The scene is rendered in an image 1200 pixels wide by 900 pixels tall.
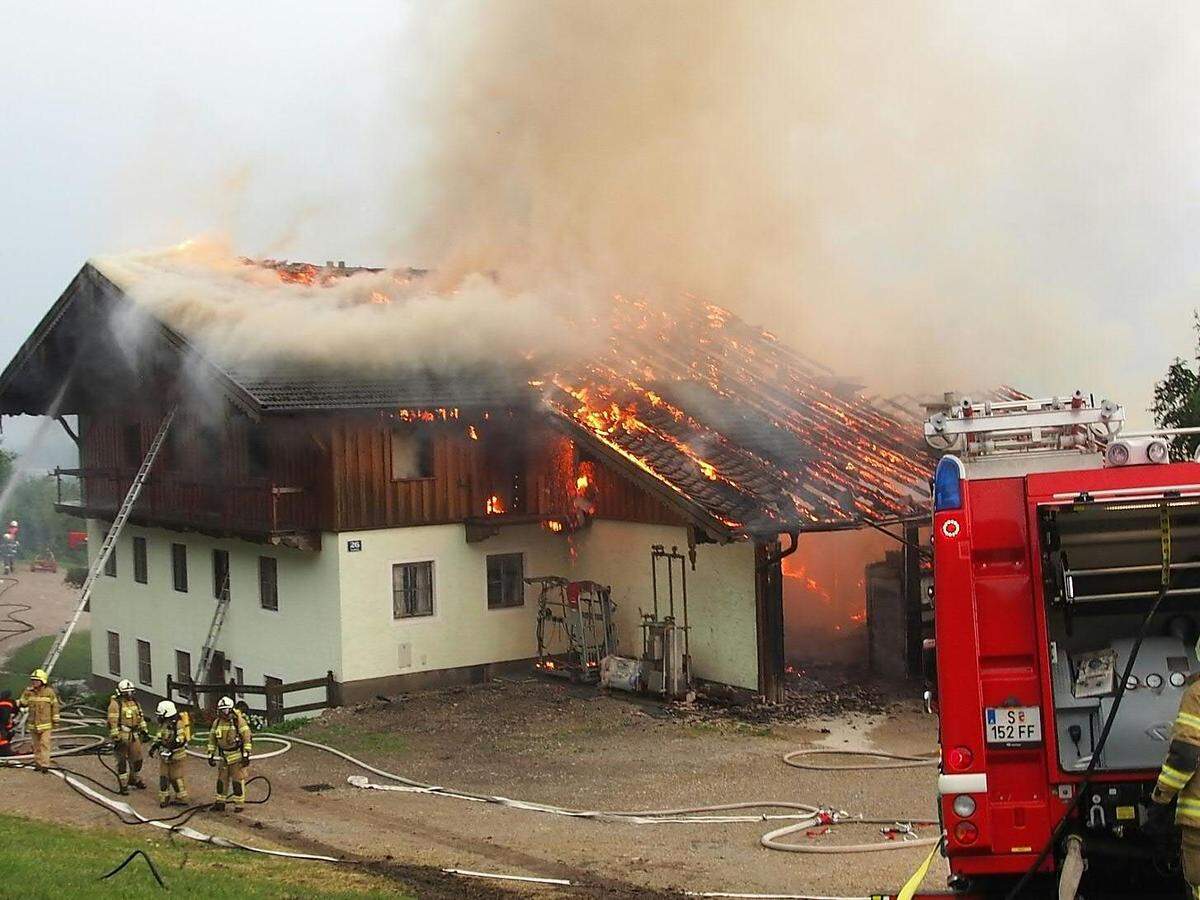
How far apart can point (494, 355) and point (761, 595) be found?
21.6ft

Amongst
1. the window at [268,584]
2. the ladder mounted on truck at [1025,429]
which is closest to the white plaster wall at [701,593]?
the window at [268,584]

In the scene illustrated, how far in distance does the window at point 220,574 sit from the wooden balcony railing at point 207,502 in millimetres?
803

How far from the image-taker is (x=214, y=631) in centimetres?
2345

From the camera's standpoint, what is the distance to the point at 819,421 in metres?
23.0

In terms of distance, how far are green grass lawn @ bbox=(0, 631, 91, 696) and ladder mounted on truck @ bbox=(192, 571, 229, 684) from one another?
314 inches

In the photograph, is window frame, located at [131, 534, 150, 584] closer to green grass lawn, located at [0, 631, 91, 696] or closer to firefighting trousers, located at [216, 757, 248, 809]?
green grass lawn, located at [0, 631, 91, 696]

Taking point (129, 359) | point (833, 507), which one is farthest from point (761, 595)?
point (129, 359)

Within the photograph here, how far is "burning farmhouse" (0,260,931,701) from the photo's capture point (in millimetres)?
19422

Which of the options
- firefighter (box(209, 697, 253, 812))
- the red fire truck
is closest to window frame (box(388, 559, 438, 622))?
firefighter (box(209, 697, 253, 812))

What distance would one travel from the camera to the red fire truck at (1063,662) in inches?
264

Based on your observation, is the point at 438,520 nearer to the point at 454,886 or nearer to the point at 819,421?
the point at 819,421

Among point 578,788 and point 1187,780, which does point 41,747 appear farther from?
point 1187,780

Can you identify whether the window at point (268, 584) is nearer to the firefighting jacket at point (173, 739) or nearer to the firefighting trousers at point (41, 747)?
the firefighting trousers at point (41, 747)

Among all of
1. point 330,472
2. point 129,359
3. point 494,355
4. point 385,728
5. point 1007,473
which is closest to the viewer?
point 1007,473
